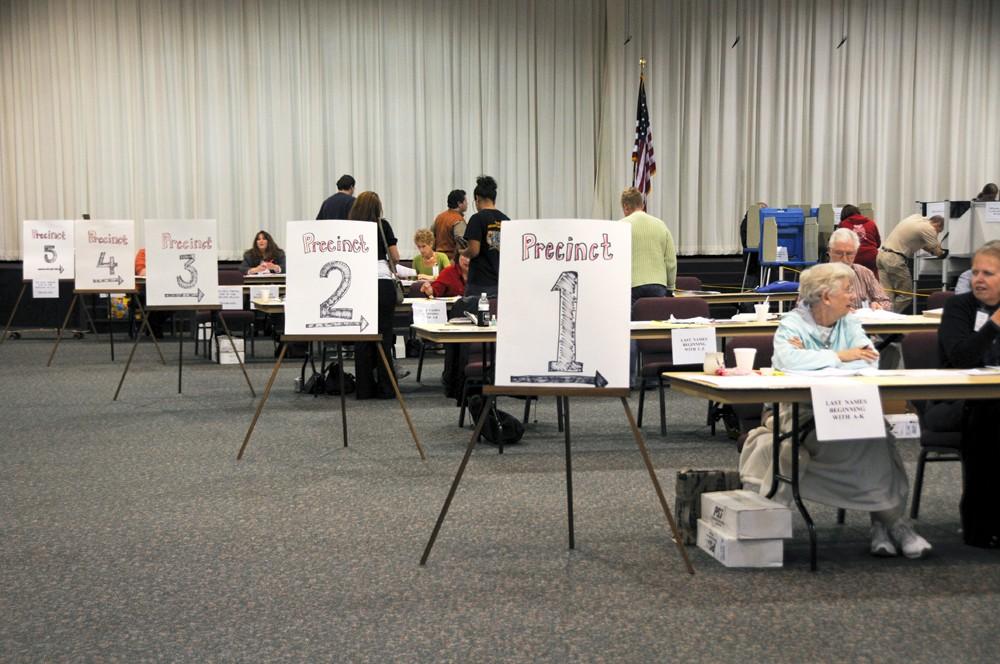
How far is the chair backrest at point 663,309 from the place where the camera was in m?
7.01

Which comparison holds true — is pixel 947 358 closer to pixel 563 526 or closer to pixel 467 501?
pixel 563 526

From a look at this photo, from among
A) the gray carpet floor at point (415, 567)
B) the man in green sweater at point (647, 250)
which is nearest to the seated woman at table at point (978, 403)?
the gray carpet floor at point (415, 567)

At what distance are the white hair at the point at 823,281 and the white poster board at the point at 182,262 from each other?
196 inches

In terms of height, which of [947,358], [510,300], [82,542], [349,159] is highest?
[349,159]

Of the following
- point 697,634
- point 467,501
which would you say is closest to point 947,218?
point 467,501

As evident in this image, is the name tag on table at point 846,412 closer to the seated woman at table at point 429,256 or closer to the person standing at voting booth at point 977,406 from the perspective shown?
the person standing at voting booth at point 977,406

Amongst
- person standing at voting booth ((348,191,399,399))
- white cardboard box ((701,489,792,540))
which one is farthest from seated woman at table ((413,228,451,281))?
white cardboard box ((701,489,792,540))

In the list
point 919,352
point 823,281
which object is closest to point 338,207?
point 919,352

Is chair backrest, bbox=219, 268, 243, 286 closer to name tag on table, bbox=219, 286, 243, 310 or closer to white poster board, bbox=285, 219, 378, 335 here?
name tag on table, bbox=219, 286, 243, 310

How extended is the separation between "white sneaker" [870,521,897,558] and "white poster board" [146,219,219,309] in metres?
5.45

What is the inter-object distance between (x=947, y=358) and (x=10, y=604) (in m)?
3.64

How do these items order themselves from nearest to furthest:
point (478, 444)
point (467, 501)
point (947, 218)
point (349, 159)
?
point (467, 501) < point (478, 444) < point (947, 218) < point (349, 159)

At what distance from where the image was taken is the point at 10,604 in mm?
3570

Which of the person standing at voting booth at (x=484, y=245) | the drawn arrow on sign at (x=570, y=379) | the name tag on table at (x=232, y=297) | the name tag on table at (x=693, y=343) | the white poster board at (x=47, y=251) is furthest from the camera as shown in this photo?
the white poster board at (x=47, y=251)
